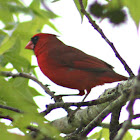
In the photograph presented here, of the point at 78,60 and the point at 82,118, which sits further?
the point at 78,60

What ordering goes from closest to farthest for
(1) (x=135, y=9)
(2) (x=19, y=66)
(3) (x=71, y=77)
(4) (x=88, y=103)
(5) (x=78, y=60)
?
(1) (x=135, y=9), (4) (x=88, y=103), (2) (x=19, y=66), (3) (x=71, y=77), (5) (x=78, y=60)

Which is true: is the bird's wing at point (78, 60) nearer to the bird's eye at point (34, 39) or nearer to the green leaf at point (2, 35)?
the bird's eye at point (34, 39)

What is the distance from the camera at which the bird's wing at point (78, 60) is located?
2.42 meters

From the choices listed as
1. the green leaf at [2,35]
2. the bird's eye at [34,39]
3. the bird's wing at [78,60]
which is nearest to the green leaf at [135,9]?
the green leaf at [2,35]

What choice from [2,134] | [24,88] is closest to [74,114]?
[24,88]

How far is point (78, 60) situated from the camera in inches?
101

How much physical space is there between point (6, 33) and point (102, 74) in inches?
34.6

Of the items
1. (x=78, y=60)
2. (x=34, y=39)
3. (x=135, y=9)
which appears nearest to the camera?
(x=135, y=9)

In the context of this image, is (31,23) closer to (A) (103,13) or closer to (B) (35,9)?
(B) (35,9)

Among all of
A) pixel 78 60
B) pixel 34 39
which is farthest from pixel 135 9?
pixel 34 39

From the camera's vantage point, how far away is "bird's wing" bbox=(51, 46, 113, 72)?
242 cm

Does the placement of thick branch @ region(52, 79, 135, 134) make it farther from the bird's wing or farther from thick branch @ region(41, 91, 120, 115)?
the bird's wing

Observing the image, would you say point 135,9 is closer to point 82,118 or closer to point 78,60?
point 82,118

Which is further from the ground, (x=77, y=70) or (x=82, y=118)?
(x=77, y=70)
